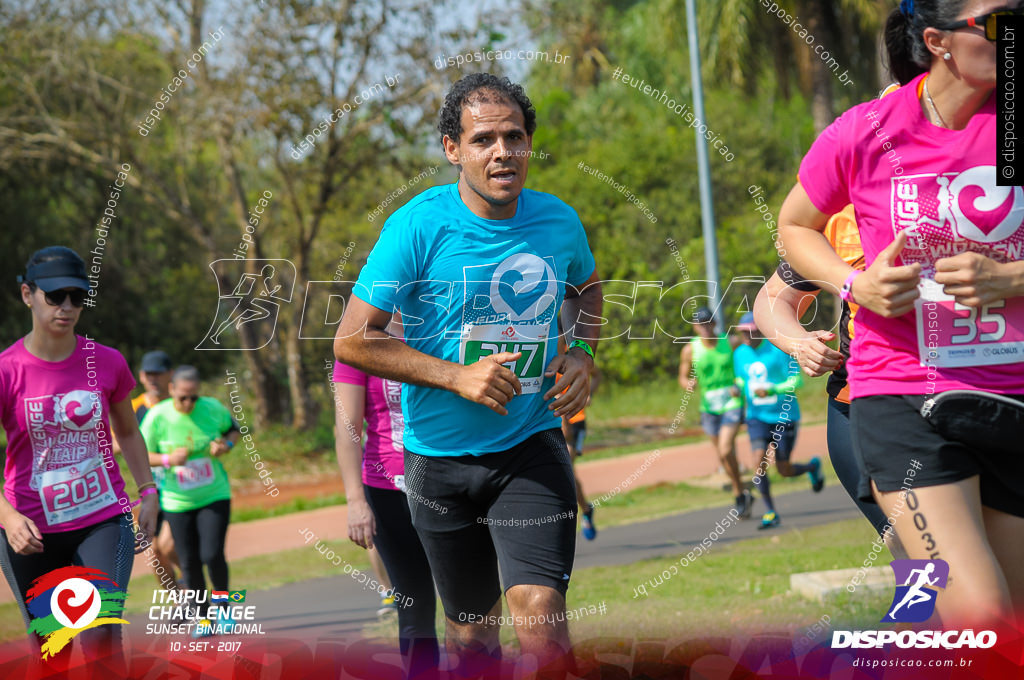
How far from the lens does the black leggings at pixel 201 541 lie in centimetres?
682

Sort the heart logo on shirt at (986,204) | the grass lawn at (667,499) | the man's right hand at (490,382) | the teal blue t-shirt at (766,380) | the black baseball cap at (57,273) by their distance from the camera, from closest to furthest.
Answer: the heart logo on shirt at (986,204), the man's right hand at (490,382), the black baseball cap at (57,273), the teal blue t-shirt at (766,380), the grass lawn at (667,499)

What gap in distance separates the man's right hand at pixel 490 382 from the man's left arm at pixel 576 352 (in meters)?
0.27

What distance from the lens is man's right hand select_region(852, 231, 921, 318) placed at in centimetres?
260

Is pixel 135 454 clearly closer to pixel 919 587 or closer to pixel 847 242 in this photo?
pixel 847 242

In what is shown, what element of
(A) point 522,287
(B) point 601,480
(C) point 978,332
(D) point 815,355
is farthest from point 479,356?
(B) point 601,480

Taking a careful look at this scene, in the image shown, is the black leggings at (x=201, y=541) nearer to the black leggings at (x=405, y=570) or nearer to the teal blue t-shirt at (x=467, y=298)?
the black leggings at (x=405, y=570)

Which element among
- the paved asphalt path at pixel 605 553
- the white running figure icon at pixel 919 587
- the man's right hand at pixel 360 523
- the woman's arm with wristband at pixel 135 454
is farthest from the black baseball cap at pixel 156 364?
the white running figure icon at pixel 919 587

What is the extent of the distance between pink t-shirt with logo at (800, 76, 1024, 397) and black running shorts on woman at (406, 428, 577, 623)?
1.19 metres

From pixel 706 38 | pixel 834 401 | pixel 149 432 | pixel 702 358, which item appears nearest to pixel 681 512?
pixel 702 358

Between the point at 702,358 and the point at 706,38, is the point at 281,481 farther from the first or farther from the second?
the point at 706,38

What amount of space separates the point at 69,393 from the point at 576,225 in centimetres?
228

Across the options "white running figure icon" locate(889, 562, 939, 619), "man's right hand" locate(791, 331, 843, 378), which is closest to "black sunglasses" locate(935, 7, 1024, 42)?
"man's right hand" locate(791, 331, 843, 378)

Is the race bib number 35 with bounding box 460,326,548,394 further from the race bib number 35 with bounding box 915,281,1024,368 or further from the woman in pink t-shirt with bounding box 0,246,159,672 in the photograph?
the woman in pink t-shirt with bounding box 0,246,159,672

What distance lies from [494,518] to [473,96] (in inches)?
58.7
